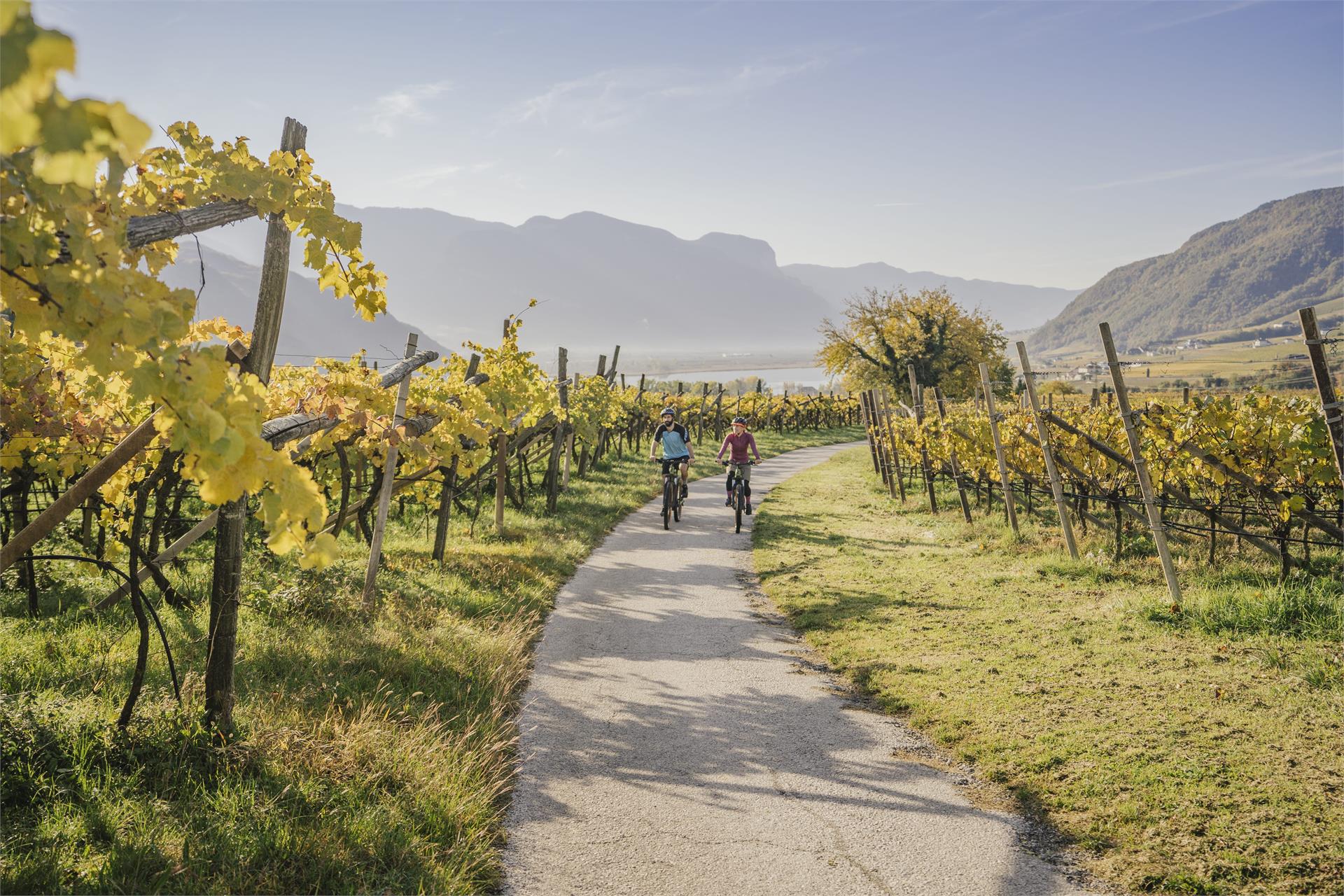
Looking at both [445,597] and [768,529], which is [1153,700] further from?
[768,529]

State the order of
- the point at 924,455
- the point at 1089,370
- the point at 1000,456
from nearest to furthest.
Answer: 1. the point at 1089,370
2. the point at 1000,456
3. the point at 924,455

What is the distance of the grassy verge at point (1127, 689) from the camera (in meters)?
3.42

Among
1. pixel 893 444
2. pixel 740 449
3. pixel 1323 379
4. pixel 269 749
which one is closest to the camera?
pixel 269 749

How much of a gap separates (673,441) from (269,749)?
29.0ft

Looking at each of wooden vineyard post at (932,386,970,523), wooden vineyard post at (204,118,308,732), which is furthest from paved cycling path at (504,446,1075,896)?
wooden vineyard post at (932,386,970,523)

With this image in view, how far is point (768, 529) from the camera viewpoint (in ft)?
39.4

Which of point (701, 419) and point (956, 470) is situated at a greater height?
point (701, 419)

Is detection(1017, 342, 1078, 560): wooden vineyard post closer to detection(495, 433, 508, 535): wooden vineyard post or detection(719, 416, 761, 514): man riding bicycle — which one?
detection(719, 416, 761, 514): man riding bicycle

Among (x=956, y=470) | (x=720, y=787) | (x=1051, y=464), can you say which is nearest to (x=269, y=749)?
(x=720, y=787)

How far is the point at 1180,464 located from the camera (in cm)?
789

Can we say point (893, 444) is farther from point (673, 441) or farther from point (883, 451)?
point (673, 441)

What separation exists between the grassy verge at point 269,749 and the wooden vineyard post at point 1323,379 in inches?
242

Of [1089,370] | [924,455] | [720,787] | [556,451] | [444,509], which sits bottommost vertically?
[720,787]

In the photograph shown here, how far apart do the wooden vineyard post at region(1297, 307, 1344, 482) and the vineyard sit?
13 millimetres
